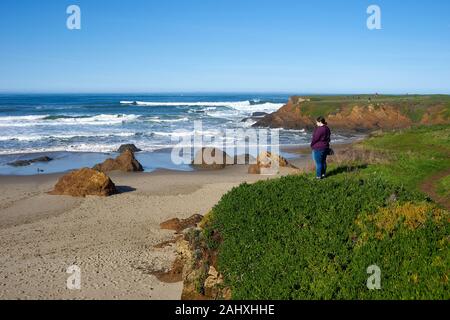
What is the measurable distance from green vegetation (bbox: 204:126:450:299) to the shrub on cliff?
0.6 inches

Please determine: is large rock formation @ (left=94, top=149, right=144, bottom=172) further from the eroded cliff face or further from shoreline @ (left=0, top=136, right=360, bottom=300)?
the eroded cliff face

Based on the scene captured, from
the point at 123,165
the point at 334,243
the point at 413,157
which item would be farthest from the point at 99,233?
Result: the point at 413,157

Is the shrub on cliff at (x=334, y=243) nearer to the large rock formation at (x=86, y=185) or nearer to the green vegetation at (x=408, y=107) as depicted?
the large rock formation at (x=86, y=185)

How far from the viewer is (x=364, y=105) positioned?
183ft

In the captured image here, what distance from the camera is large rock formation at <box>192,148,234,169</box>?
1113 inches

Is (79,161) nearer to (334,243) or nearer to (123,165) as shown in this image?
(123,165)

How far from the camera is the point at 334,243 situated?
774 cm

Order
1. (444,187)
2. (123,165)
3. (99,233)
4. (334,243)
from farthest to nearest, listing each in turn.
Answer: (123,165) → (99,233) → (444,187) → (334,243)

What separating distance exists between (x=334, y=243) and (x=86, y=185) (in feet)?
49.9

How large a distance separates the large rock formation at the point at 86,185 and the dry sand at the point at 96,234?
0.47 m

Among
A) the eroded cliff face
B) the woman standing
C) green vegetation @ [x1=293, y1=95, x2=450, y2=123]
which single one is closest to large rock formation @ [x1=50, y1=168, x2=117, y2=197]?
the woman standing

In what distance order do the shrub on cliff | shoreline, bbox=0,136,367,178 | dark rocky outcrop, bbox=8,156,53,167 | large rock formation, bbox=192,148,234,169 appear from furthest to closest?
dark rocky outcrop, bbox=8,156,53,167, large rock formation, bbox=192,148,234,169, shoreline, bbox=0,136,367,178, the shrub on cliff

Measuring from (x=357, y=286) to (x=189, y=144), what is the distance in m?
33.5
